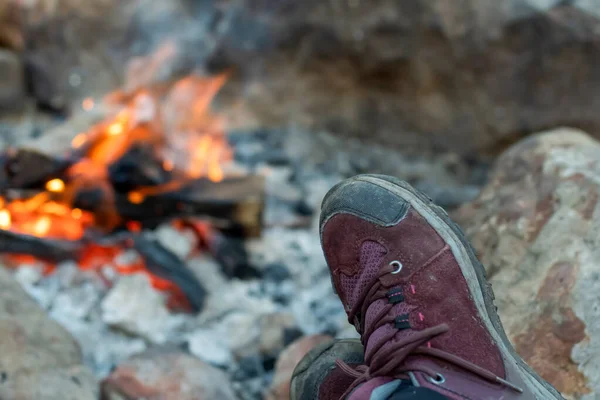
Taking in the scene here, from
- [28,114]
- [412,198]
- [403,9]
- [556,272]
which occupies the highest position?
[403,9]

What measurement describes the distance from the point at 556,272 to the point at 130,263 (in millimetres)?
1610

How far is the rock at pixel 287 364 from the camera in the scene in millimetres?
1733

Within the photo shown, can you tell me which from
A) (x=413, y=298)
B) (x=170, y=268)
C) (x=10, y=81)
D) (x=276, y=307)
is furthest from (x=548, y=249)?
(x=10, y=81)

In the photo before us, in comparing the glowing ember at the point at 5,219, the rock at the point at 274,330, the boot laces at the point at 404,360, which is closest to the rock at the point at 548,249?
the boot laces at the point at 404,360

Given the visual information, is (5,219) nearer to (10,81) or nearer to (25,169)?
(25,169)

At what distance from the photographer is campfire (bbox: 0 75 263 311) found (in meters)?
2.26

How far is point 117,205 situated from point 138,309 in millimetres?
558

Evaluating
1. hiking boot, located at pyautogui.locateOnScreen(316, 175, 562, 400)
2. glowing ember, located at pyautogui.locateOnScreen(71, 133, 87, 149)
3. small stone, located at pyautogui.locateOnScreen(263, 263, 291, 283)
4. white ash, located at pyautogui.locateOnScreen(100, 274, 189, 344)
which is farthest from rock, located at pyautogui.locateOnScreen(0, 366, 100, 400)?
glowing ember, located at pyautogui.locateOnScreen(71, 133, 87, 149)

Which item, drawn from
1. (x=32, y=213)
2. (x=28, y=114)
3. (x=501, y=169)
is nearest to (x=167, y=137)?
(x=32, y=213)

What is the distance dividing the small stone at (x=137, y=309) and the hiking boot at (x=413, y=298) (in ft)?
2.60

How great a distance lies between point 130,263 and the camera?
2291mm

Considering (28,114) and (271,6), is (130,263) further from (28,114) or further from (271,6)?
(28,114)

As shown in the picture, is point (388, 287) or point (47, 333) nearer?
point (388, 287)

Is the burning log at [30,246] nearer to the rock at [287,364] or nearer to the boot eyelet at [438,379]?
the rock at [287,364]
